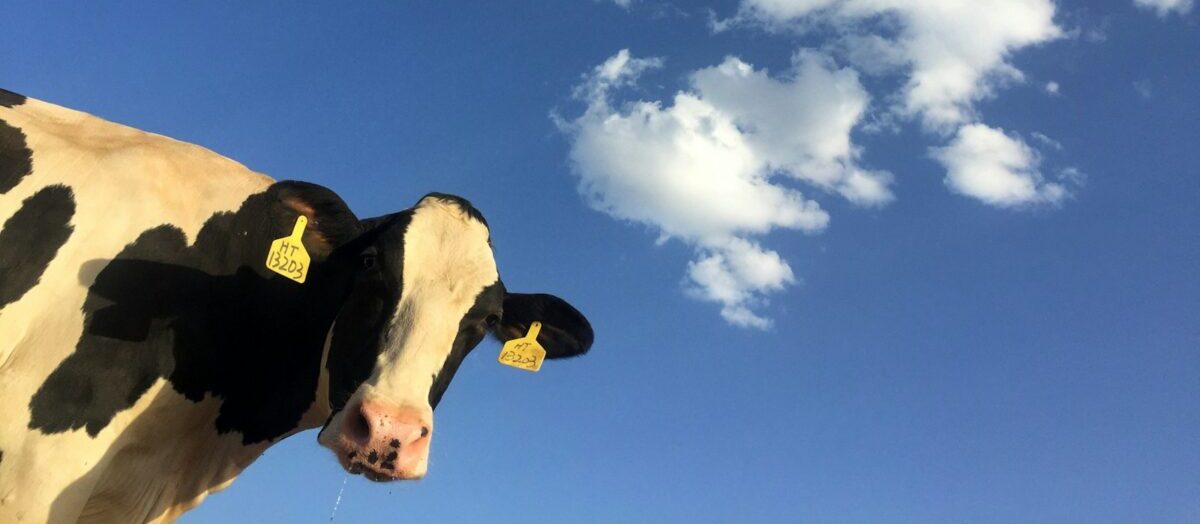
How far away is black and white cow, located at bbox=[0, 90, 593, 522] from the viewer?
19.1 feet

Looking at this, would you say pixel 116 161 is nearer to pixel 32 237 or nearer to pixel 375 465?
pixel 32 237

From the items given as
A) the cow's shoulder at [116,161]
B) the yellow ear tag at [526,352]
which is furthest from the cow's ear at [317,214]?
the yellow ear tag at [526,352]

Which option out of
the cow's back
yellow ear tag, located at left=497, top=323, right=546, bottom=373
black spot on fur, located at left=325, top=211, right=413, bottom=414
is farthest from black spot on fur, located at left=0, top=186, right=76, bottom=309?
yellow ear tag, located at left=497, top=323, right=546, bottom=373

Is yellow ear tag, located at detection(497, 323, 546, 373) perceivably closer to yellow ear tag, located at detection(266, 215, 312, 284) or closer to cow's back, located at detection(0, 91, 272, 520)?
yellow ear tag, located at detection(266, 215, 312, 284)

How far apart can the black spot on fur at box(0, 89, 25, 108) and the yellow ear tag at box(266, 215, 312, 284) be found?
2.25m

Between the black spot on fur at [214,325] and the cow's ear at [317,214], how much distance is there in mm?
10

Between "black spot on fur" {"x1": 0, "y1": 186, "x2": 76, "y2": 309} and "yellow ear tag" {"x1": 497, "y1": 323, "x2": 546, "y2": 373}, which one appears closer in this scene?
"black spot on fur" {"x1": 0, "y1": 186, "x2": 76, "y2": 309}

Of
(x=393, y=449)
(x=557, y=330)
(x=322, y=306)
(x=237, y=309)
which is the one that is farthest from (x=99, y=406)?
(x=557, y=330)

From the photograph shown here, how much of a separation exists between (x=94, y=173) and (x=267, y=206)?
1.13 meters

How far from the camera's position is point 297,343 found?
6957 millimetres

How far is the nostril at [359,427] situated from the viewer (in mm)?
5250

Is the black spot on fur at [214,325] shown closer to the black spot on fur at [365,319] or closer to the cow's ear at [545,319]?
the black spot on fur at [365,319]

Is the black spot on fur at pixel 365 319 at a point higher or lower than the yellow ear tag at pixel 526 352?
lower

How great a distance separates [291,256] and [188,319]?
2.52ft
